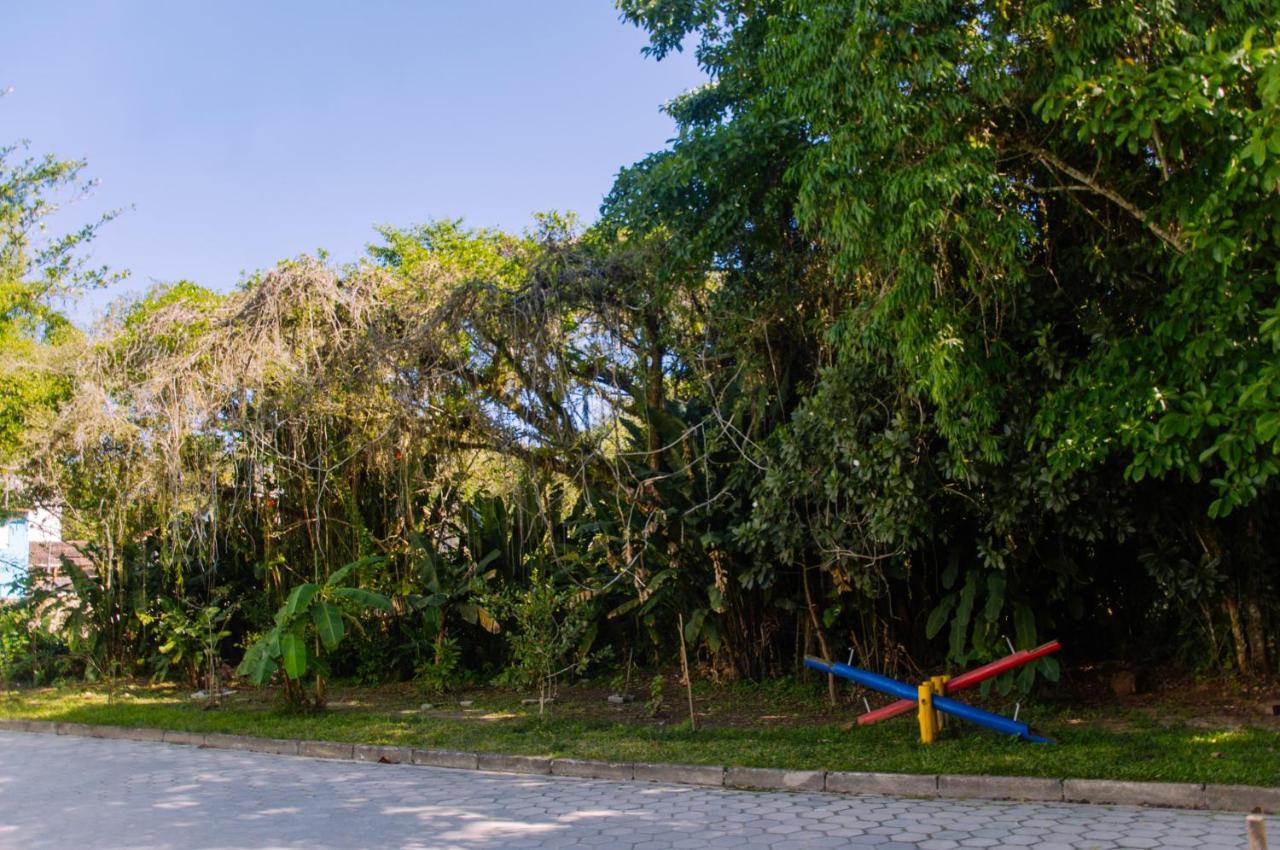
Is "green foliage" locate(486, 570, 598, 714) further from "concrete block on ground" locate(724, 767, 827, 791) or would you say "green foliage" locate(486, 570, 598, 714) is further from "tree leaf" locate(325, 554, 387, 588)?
"concrete block on ground" locate(724, 767, 827, 791)

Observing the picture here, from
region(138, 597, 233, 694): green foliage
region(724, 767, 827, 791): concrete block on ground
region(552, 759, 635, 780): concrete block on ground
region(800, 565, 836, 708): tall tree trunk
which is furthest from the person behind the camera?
region(138, 597, 233, 694): green foliage

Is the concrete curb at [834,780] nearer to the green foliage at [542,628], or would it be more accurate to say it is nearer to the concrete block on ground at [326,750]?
the concrete block on ground at [326,750]

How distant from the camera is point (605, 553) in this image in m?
12.8

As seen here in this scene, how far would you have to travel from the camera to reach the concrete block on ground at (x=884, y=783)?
7.57 metres

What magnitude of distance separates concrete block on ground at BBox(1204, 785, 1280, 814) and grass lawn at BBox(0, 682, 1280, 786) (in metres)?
0.19

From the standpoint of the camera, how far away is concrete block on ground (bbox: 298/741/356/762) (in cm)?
1027

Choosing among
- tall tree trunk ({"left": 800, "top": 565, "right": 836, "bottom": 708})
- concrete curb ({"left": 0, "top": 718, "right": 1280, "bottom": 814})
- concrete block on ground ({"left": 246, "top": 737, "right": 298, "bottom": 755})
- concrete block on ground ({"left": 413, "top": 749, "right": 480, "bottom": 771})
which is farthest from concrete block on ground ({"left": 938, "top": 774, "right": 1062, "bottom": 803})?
concrete block on ground ({"left": 246, "top": 737, "right": 298, "bottom": 755})

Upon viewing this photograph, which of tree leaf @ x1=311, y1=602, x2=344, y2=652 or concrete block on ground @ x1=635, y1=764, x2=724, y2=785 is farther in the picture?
tree leaf @ x1=311, y1=602, x2=344, y2=652

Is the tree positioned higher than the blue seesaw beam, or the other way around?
the tree

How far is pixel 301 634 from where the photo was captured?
38.2ft

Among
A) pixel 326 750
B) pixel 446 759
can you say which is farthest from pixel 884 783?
pixel 326 750

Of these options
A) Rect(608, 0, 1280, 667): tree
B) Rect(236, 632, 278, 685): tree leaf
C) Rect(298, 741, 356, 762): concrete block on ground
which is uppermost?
Rect(608, 0, 1280, 667): tree

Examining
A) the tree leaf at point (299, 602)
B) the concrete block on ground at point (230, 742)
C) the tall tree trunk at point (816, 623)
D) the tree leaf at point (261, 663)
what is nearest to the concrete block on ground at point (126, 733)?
the concrete block on ground at point (230, 742)

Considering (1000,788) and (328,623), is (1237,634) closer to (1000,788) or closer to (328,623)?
(1000,788)
